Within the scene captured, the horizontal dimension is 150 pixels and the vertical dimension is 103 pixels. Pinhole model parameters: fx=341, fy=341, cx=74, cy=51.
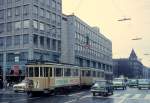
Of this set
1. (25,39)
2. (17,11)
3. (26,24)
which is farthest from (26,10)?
(25,39)

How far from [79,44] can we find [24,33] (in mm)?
27942

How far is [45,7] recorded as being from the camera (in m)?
72.3

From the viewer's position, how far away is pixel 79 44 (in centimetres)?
9275

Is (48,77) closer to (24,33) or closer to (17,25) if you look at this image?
(24,33)

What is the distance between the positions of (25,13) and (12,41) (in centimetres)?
638

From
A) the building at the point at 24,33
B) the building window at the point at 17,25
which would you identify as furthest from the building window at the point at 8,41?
the building window at the point at 17,25

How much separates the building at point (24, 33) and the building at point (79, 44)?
29.6ft

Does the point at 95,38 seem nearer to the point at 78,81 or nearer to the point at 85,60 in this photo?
the point at 85,60

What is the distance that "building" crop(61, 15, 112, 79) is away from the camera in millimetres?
86250

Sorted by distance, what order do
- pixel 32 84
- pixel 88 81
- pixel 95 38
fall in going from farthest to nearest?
pixel 95 38, pixel 88 81, pixel 32 84

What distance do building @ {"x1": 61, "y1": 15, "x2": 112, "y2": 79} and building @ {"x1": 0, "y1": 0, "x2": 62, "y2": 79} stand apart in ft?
29.6

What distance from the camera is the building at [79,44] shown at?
86250mm

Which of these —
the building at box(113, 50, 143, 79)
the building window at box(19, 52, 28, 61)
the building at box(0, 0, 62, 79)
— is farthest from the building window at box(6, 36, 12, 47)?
the building at box(113, 50, 143, 79)

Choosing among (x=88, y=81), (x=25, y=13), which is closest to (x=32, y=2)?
(x=25, y=13)
